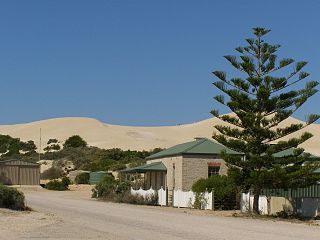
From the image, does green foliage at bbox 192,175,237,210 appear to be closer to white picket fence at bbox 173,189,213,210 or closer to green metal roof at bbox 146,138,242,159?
white picket fence at bbox 173,189,213,210

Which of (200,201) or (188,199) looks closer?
(200,201)

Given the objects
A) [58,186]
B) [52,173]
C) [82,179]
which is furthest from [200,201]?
[52,173]

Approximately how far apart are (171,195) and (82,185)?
27.3 metres

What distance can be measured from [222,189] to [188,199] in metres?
2.32

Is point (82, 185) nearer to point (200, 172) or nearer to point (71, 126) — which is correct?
point (200, 172)

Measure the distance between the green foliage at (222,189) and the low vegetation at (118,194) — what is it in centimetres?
464

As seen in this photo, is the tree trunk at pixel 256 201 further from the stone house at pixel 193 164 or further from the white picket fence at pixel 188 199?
the stone house at pixel 193 164

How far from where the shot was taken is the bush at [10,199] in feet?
86.7

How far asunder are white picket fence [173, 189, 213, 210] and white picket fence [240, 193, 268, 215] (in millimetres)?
1647

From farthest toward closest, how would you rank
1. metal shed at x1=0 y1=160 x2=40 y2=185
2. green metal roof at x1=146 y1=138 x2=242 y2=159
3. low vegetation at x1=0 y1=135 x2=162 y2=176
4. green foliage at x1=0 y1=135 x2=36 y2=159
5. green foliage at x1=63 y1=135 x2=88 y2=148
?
green foliage at x1=63 y1=135 x2=88 y2=148, green foliage at x1=0 y1=135 x2=36 y2=159, low vegetation at x1=0 y1=135 x2=162 y2=176, metal shed at x1=0 y1=160 x2=40 y2=185, green metal roof at x1=146 y1=138 x2=242 y2=159

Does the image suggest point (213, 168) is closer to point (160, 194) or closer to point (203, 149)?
point (203, 149)

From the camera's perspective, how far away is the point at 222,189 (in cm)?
3281

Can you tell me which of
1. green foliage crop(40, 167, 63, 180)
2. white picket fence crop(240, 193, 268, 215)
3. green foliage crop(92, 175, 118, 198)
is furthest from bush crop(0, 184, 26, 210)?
green foliage crop(40, 167, 63, 180)

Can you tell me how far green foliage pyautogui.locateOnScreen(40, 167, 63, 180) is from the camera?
7112 cm
